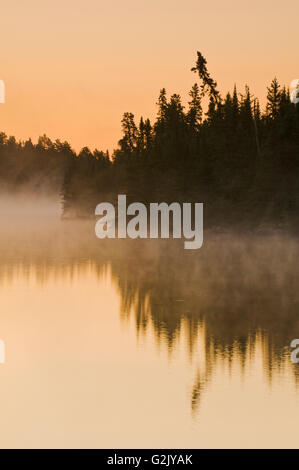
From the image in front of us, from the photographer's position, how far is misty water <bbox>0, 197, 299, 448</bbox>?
18188mm

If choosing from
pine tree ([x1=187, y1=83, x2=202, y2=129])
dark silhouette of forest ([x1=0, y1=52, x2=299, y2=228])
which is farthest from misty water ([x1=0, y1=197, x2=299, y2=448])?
pine tree ([x1=187, y1=83, x2=202, y2=129])

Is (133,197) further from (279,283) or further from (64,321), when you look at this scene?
(64,321)

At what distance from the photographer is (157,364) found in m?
23.7

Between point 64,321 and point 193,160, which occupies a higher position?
point 193,160

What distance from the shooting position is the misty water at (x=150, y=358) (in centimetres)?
1819

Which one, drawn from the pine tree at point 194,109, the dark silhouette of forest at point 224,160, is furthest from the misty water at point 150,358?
the pine tree at point 194,109

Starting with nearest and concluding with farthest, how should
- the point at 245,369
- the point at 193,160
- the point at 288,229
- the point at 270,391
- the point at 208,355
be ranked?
the point at 270,391, the point at 245,369, the point at 208,355, the point at 288,229, the point at 193,160

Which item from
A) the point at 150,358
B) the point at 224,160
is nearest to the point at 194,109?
the point at 224,160

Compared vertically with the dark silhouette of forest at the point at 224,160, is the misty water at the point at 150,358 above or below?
below

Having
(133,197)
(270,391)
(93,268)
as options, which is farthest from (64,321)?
(133,197)

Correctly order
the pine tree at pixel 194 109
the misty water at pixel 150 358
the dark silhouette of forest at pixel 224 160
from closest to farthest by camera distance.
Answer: the misty water at pixel 150 358 → the dark silhouette of forest at pixel 224 160 → the pine tree at pixel 194 109

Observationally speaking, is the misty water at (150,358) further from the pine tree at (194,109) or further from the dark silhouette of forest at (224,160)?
the pine tree at (194,109)

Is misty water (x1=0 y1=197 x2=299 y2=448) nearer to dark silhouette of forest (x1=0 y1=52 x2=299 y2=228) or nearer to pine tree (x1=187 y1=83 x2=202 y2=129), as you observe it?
dark silhouette of forest (x1=0 y1=52 x2=299 y2=228)

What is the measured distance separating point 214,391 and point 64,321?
1167 centimetres
